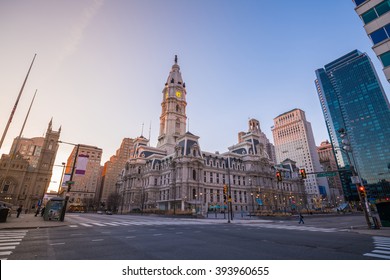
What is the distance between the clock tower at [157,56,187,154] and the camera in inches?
3698

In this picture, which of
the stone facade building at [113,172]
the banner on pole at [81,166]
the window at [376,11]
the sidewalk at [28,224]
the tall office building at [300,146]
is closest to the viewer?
the sidewalk at [28,224]

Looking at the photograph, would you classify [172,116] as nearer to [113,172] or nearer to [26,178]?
[26,178]

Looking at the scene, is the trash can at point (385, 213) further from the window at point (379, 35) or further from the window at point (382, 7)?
the window at point (382, 7)

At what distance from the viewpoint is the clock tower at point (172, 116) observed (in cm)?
9394

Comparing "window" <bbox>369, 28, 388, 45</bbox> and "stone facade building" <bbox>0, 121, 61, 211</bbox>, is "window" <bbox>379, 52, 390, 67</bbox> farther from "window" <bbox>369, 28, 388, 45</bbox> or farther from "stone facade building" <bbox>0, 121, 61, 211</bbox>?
"stone facade building" <bbox>0, 121, 61, 211</bbox>

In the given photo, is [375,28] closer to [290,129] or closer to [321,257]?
[321,257]

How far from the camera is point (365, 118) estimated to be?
427ft

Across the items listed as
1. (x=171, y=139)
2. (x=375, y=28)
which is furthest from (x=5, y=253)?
(x=171, y=139)

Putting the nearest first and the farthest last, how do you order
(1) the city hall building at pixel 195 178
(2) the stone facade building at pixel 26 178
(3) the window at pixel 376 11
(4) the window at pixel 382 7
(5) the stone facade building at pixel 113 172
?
(4) the window at pixel 382 7 → (3) the window at pixel 376 11 → (1) the city hall building at pixel 195 178 → (2) the stone facade building at pixel 26 178 → (5) the stone facade building at pixel 113 172

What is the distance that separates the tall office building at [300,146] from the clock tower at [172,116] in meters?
103

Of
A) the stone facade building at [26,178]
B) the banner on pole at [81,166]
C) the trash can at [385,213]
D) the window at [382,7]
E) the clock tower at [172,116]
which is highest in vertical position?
the clock tower at [172,116]

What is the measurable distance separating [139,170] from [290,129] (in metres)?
132

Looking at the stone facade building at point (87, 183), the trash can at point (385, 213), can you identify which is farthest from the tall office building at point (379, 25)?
the stone facade building at point (87, 183)
